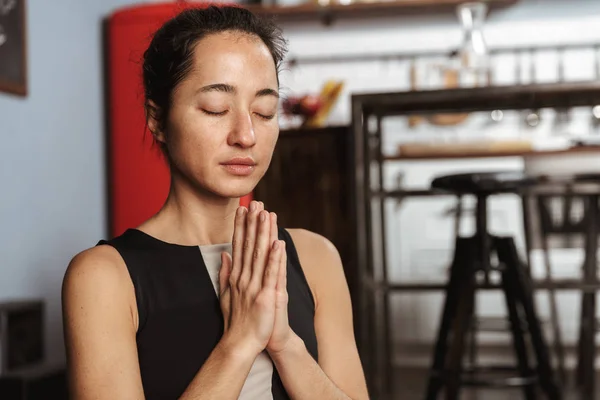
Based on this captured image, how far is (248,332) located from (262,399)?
5.1 inches

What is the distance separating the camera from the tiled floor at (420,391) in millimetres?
3193

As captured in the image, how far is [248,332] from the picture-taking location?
0.99 metres

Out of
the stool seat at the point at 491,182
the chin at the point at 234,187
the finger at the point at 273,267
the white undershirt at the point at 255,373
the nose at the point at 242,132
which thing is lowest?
the white undershirt at the point at 255,373

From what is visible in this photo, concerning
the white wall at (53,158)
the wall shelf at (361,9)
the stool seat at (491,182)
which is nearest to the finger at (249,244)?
the stool seat at (491,182)

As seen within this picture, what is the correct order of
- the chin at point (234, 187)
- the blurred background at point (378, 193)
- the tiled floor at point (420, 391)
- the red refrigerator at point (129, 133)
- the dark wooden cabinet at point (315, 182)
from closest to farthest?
the chin at point (234, 187), the blurred background at point (378, 193), the tiled floor at point (420, 391), the dark wooden cabinet at point (315, 182), the red refrigerator at point (129, 133)

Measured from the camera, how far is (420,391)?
10.8ft

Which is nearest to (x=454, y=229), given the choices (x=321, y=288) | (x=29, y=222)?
(x=29, y=222)

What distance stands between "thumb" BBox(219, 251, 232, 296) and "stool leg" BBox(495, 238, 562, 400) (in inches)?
66.9

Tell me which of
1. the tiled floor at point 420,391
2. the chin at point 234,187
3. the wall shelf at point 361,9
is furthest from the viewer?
the wall shelf at point 361,9

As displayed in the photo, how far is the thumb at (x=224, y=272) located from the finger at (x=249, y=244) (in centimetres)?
3

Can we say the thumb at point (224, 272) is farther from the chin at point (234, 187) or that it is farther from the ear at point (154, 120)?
the ear at point (154, 120)

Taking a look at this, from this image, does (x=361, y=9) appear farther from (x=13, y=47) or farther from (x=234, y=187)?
(x=234, y=187)

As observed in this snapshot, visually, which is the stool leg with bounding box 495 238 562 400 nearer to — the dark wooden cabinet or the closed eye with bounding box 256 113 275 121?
the dark wooden cabinet

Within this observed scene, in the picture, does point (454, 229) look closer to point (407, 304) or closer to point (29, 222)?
point (407, 304)
